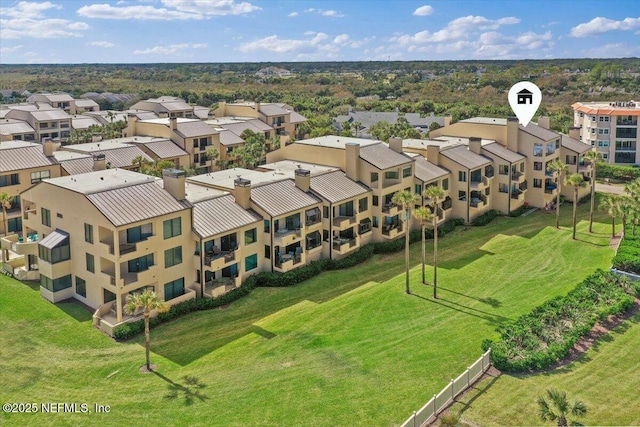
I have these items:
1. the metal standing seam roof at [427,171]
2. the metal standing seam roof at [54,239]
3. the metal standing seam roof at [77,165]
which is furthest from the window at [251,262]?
the metal standing seam roof at [77,165]

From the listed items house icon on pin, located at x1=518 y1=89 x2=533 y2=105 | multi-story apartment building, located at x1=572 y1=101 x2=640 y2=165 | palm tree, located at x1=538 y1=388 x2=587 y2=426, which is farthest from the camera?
multi-story apartment building, located at x1=572 y1=101 x2=640 y2=165

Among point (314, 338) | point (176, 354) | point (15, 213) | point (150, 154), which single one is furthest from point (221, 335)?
point (150, 154)

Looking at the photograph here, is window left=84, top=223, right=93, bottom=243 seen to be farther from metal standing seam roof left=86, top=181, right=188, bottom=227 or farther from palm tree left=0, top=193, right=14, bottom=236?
palm tree left=0, top=193, right=14, bottom=236

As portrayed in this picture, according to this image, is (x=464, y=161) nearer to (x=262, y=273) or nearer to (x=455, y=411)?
A: (x=262, y=273)

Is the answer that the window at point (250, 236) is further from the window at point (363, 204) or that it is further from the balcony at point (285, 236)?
the window at point (363, 204)

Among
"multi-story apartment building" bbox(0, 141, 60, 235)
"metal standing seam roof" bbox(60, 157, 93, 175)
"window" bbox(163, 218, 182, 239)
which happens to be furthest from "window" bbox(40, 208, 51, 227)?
"metal standing seam roof" bbox(60, 157, 93, 175)

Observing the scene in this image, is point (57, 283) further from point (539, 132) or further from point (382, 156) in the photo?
point (539, 132)

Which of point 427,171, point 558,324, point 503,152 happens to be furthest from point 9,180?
point 503,152
